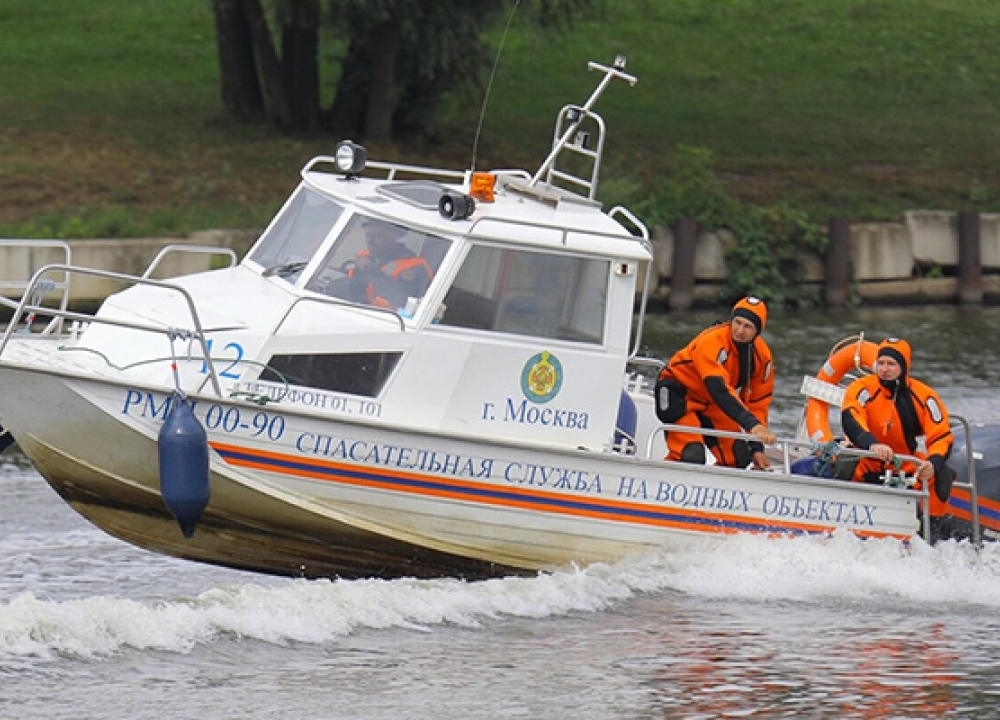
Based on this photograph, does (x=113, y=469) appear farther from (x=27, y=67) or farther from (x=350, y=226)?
(x=27, y=67)

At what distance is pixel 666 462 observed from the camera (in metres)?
11.3

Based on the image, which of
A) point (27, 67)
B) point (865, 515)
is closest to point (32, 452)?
point (865, 515)

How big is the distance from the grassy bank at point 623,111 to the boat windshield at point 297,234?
12.5 meters

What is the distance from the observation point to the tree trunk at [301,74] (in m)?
29.2

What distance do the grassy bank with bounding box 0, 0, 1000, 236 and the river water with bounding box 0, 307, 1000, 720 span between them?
13755mm

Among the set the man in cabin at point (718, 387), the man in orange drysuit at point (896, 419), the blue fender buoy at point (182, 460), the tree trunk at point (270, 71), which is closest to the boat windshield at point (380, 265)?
the blue fender buoy at point (182, 460)

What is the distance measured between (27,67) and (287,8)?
28.1 feet

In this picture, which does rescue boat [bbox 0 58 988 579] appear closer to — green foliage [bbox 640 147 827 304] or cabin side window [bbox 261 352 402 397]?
cabin side window [bbox 261 352 402 397]

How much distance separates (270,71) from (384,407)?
63.6ft

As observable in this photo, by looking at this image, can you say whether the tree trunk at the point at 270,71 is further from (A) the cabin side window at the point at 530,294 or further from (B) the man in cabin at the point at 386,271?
(A) the cabin side window at the point at 530,294

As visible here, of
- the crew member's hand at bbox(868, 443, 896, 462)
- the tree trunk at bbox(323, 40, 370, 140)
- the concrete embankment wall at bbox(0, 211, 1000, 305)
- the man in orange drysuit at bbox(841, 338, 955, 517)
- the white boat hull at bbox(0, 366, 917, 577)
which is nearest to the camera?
the white boat hull at bbox(0, 366, 917, 577)

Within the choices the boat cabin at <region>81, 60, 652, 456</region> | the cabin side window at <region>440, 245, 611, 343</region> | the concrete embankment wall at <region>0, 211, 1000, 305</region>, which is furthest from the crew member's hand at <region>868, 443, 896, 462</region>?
the concrete embankment wall at <region>0, 211, 1000, 305</region>

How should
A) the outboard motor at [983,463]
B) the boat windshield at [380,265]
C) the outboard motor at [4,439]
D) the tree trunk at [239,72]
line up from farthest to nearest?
the tree trunk at [239,72], the outboard motor at [983,463], the boat windshield at [380,265], the outboard motor at [4,439]

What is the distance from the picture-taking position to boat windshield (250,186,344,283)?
450 inches
